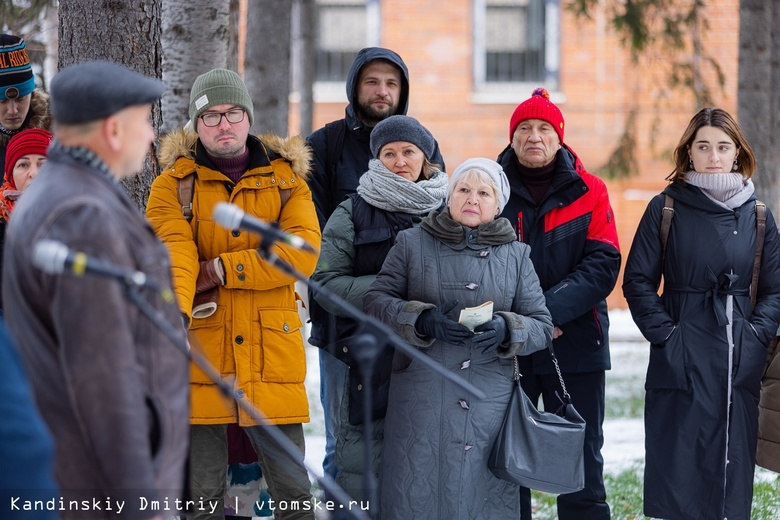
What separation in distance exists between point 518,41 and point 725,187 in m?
12.9

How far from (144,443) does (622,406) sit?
26.1ft

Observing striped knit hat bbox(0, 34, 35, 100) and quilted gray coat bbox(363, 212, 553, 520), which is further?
striped knit hat bbox(0, 34, 35, 100)

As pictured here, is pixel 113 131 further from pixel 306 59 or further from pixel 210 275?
pixel 306 59

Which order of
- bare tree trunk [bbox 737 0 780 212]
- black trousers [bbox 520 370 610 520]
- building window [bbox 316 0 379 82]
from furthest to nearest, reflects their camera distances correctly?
building window [bbox 316 0 379 82], bare tree trunk [bbox 737 0 780 212], black trousers [bbox 520 370 610 520]

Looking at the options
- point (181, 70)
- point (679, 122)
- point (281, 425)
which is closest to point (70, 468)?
point (281, 425)

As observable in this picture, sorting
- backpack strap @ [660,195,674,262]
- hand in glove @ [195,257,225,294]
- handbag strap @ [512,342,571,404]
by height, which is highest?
backpack strap @ [660,195,674,262]

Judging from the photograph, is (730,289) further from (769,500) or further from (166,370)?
(166,370)

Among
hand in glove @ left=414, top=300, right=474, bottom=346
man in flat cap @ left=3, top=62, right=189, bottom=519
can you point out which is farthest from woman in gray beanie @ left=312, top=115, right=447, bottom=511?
man in flat cap @ left=3, top=62, right=189, bottom=519

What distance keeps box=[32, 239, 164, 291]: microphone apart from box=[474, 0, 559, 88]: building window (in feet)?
48.9

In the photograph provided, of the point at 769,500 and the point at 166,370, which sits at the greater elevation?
the point at 166,370

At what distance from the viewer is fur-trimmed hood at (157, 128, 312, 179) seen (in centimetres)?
435

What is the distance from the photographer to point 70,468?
2545 millimetres

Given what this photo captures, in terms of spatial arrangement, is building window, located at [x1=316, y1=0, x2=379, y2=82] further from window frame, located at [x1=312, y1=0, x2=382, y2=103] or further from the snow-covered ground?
the snow-covered ground

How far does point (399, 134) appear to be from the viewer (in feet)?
15.3
